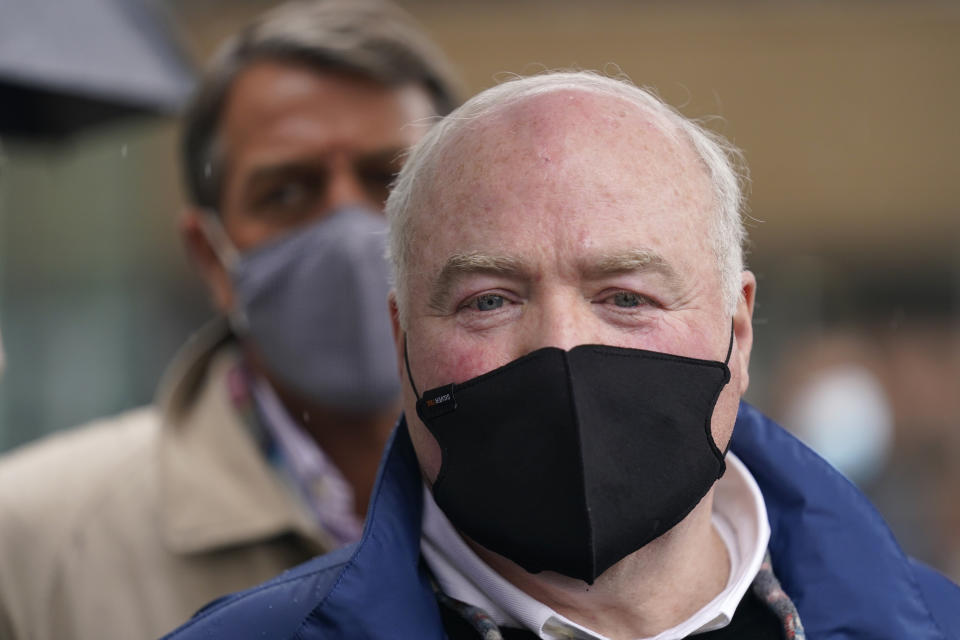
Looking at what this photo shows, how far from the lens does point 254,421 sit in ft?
11.5

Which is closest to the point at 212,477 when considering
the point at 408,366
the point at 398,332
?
the point at 398,332

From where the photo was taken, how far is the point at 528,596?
2.11 m

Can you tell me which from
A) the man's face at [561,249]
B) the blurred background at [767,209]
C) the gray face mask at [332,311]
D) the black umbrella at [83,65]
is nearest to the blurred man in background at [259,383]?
the gray face mask at [332,311]

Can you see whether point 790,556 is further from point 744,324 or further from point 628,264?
point 628,264

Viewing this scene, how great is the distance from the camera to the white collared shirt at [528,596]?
2.09 m

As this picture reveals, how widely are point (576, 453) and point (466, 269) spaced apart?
0.38m

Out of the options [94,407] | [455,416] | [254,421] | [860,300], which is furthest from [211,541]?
[860,300]

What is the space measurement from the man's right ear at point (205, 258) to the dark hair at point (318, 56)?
0.07m

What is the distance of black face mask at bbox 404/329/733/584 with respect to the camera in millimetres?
1912

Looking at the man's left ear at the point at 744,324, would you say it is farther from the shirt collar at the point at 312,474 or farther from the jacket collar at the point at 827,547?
the shirt collar at the point at 312,474

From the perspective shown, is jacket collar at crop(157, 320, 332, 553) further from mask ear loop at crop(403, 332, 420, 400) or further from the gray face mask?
mask ear loop at crop(403, 332, 420, 400)

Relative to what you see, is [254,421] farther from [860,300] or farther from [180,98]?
[860,300]

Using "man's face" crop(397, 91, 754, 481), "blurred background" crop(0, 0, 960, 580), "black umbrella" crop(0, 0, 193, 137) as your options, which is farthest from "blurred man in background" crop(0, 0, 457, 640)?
"blurred background" crop(0, 0, 960, 580)

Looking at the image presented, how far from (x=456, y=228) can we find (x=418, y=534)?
0.52m
